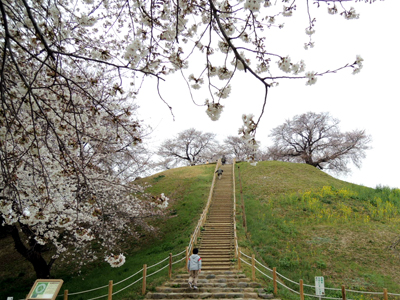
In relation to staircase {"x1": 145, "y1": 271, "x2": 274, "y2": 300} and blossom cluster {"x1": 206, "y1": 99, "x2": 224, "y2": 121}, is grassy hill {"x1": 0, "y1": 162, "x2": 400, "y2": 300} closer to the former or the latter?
staircase {"x1": 145, "y1": 271, "x2": 274, "y2": 300}

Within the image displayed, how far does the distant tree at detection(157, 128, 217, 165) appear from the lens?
132 feet

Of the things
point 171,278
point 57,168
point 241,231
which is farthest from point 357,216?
point 57,168

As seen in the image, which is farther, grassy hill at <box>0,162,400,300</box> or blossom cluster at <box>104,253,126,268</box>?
grassy hill at <box>0,162,400,300</box>

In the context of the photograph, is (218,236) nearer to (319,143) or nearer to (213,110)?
(213,110)

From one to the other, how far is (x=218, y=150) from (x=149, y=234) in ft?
97.8

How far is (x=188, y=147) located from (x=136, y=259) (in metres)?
30.0

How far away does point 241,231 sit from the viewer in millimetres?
12961

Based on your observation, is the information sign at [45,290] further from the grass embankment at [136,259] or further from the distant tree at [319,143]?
the distant tree at [319,143]

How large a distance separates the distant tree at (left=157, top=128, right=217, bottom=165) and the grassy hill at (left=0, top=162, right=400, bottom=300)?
1970 centimetres

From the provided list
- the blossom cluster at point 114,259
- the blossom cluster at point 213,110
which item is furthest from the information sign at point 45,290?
the blossom cluster at point 213,110

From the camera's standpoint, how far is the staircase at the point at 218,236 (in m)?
9.62

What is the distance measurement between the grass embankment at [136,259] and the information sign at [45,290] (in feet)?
9.49

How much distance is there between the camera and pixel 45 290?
4906 mm

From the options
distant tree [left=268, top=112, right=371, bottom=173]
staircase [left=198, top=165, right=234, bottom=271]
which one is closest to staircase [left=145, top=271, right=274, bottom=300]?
staircase [left=198, top=165, right=234, bottom=271]
